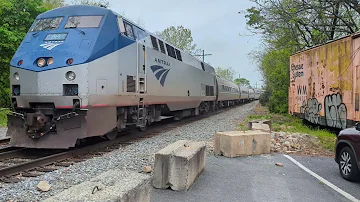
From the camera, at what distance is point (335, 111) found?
34.4 ft

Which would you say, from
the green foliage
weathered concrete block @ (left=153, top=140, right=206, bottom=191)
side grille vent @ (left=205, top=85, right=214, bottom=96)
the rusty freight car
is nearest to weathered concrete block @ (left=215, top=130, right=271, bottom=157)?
weathered concrete block @ (left=153, top=140, right=206, bottom=191)

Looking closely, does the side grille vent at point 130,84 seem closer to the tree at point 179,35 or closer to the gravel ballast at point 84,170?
the gravel ballast at point 84,170

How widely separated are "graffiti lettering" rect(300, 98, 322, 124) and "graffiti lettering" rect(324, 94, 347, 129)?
2.43 feet

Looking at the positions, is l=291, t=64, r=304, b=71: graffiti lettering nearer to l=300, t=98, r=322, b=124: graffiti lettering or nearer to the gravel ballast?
l=300, t=98, r=322, b=124: graffiti lettering

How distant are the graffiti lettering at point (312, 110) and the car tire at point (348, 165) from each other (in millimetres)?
6127

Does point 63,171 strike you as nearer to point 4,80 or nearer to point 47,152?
point 47,152

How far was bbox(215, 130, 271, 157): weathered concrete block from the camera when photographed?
299 inches

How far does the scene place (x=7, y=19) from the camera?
16703 mm

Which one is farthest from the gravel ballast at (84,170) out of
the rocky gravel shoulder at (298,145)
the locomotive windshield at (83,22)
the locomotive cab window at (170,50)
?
the locomotive cab window at (170,50)

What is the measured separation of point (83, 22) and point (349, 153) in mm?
6811

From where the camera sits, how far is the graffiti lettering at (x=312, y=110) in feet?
39.9

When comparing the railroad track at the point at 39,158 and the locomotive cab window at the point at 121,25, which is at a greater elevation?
the locomotive cab window at the point at 121,25

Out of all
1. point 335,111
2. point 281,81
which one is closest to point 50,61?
point 335,111

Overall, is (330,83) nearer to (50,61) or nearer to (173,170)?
(173,170)
